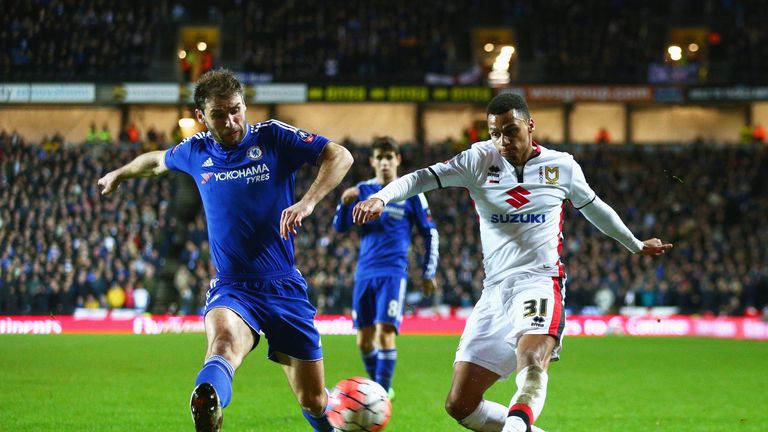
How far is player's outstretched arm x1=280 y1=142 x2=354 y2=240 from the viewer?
17.7 feet

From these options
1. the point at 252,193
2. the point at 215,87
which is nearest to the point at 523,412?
the point at 252,193

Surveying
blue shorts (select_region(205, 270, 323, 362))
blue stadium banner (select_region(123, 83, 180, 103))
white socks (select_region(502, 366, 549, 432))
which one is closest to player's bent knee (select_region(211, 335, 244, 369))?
blue shorts (select_region(205, 270, 323, 362))

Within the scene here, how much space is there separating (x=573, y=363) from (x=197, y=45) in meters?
26.0

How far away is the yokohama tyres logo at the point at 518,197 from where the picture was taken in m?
6.20

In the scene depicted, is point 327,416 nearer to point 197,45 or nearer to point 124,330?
point 124,330

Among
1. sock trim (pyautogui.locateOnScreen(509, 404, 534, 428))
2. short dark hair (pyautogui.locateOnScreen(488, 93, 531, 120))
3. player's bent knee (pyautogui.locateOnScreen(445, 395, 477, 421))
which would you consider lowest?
player's bent knee (pyautogui.locateOnScreen(445, 395, 477, 421))

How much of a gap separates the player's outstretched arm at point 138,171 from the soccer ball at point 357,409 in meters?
1.86

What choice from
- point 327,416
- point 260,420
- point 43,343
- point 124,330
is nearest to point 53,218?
point 124,330

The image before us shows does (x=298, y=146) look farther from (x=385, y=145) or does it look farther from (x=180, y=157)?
(x=385, y=145)

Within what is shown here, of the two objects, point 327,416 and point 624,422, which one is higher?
point 327,416

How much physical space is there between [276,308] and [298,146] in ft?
3.26

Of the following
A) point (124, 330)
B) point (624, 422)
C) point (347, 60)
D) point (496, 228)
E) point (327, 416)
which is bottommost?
point (124, 330)

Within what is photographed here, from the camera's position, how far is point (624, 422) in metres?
9.07

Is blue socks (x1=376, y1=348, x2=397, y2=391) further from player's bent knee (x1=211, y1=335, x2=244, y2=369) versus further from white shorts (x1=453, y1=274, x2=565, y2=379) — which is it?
player's bent knee (x1=211, y1=335, x2=244, y2=369)
